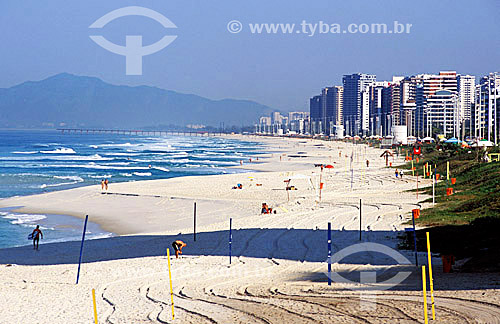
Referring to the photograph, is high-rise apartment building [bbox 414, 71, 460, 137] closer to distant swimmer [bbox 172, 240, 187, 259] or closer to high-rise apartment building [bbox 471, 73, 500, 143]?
high-rise apartment building [bbox 471, 73, 500, 143]

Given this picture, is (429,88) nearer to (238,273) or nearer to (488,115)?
(488,115)

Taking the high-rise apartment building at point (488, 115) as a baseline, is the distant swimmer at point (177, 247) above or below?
below

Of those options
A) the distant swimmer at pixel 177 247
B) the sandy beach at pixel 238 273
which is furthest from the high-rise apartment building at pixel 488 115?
the distant swimmer at pixel 177 247

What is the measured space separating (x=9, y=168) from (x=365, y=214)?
41.9 m

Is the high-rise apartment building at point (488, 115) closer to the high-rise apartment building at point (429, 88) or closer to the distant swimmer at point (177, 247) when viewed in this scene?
the high-rise apartment building at point (429, 88)

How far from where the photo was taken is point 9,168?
54375 millimetres

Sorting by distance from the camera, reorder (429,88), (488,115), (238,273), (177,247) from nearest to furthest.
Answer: (238,273), (177,247), (488,115), (429,88)

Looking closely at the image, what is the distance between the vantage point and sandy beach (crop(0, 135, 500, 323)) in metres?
9.54

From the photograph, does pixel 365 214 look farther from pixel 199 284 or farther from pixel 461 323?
pixel 461 323

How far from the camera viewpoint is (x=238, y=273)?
43.1 ft

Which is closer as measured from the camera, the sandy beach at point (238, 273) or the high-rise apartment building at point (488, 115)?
the sandy beach at point (238, 273)

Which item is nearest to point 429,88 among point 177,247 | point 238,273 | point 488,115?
point 488,115

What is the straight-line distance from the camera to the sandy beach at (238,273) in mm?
9539

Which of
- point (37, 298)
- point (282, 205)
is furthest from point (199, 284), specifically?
point (282, 205)
